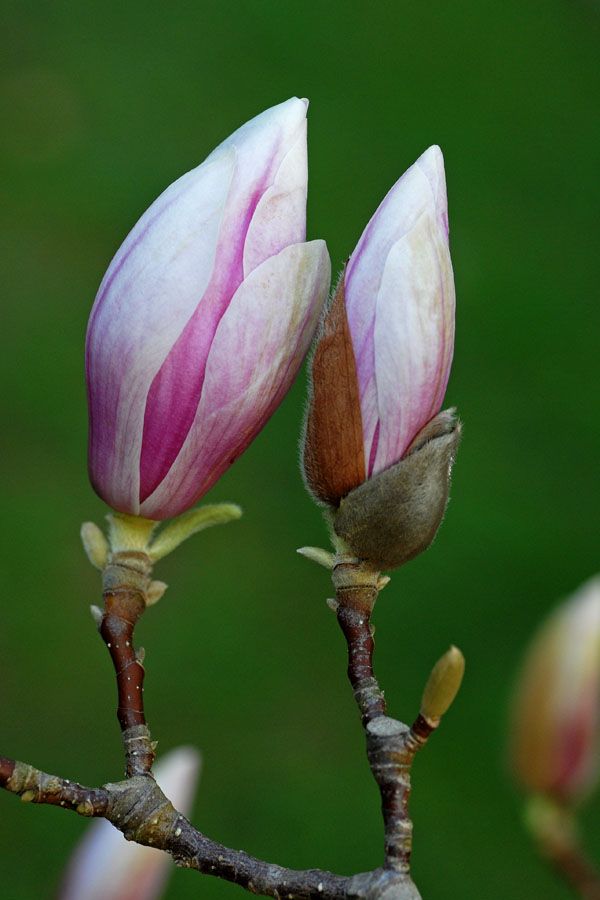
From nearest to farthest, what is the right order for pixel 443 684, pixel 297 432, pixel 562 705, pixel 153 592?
pixel 443 684 < pixel 153 592 < pixel 562 705 < pixel 297 432

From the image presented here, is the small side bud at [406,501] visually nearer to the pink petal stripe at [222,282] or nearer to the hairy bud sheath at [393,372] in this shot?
the hairy bud sheath at [393,372]

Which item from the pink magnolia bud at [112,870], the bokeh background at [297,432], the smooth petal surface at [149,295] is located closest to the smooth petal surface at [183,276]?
the smooth petal surface at [149,295]

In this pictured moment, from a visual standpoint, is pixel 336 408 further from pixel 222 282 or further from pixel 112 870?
pixel 112 870

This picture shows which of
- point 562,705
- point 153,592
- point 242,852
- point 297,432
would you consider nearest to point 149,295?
point 153,592

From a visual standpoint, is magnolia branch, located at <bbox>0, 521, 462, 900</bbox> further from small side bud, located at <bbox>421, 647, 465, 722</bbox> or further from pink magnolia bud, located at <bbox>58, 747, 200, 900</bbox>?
pink magnolia bud, located at <bbox>58, 747, 200, 900</bbox>

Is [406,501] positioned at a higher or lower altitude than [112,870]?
higher

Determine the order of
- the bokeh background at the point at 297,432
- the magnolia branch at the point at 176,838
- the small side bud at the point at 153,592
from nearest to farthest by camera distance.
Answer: the magnolia branch at the point at 176,838, the small side bud at the point at 153,592, the bokeh background at the point at 297,432
